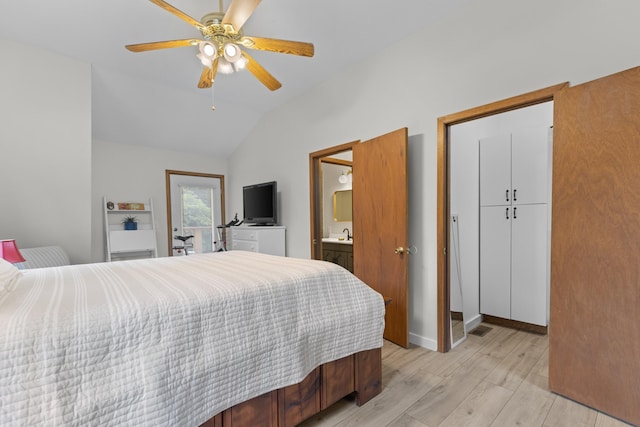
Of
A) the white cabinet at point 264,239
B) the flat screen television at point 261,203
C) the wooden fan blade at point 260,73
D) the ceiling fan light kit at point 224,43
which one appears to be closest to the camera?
the ceiling fan light kit at point 224,43

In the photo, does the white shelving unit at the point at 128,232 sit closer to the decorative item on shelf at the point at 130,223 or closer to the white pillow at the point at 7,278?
the decorative item on shelf at the point at 130,223

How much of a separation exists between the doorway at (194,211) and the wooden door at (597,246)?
173 inches

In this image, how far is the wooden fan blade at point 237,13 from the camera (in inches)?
64.5

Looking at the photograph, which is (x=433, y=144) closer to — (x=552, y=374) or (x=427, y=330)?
(x=427, y=330)

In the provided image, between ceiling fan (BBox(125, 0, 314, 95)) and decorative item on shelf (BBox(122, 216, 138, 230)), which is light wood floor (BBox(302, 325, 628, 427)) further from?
decorative item on shelf (BBox(122, 216, 138, 230))

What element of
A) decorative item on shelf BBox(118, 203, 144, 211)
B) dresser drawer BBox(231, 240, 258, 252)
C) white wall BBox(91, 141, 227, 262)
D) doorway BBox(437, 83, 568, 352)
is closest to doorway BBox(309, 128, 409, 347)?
doorway BBox(437, 83, 568, 352)

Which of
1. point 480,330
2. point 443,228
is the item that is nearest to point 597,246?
point 443,228

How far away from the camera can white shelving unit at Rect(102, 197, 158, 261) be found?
423 centimetres

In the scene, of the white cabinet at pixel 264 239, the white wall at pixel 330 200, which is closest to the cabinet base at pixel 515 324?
the white wall at pixel 330 200

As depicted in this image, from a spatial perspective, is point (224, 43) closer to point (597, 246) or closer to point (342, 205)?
point (597, 246)

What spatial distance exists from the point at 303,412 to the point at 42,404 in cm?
104

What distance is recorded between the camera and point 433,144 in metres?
2.45

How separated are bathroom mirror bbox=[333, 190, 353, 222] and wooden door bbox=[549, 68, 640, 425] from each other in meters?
3.18

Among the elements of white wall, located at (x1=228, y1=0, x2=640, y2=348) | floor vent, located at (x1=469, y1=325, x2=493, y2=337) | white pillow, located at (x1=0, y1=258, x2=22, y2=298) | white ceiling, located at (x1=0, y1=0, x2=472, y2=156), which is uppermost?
white ceiling, located at (x1=0, y1=0, x2=472, y2=156)
